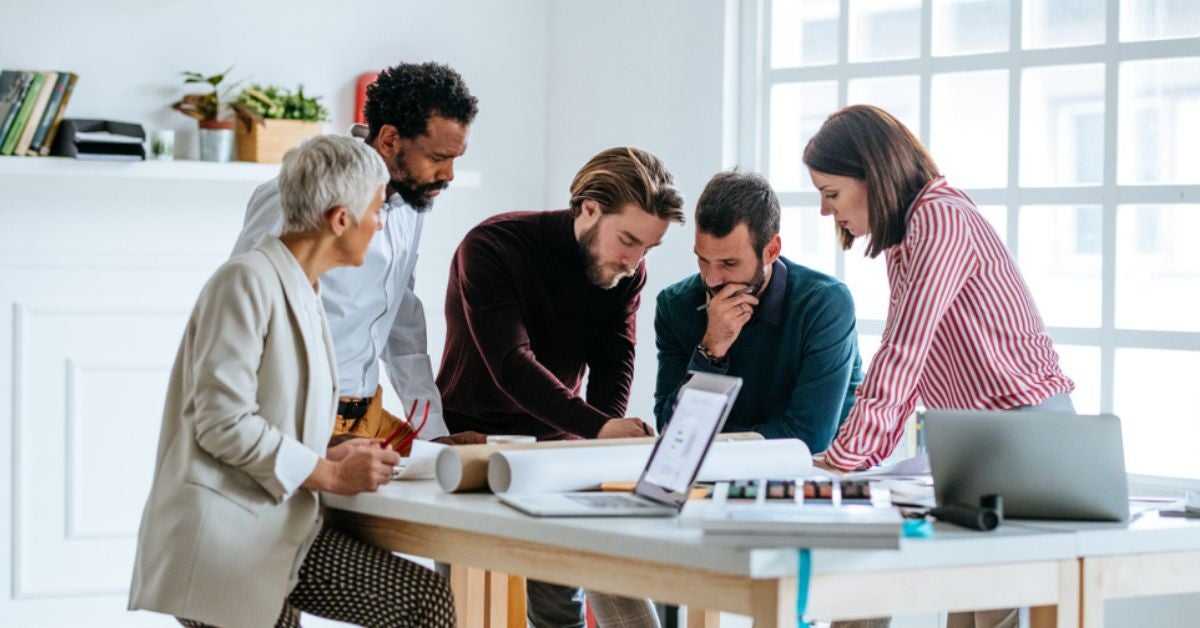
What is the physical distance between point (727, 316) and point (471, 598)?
30.2 inches

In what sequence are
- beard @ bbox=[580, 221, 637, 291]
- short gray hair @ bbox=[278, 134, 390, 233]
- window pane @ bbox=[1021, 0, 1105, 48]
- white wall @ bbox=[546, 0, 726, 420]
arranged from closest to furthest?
1. short gray hair @ bbox=[278, 134, 390, 233]
2. beard @ bbox=[580, 221, 637, 291]
3. window pane @ bbox=[1021, 0, 1105, 48]
4. white wall @ bbox=[546, 0, 726, 420]

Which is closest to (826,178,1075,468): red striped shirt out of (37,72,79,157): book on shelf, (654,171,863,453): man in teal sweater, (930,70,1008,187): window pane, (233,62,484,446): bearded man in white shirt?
(654,171,863,453): man in teal sweater

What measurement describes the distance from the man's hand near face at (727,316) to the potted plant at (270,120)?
1854mm

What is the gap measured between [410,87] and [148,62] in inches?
68.6

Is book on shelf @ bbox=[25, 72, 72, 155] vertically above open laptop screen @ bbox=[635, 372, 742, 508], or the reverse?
book on shelf @ bbox=[25, 72, 72, 155]

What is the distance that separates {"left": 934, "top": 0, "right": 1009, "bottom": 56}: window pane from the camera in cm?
372

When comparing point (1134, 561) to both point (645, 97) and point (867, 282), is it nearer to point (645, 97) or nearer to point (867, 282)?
point (867, 282)

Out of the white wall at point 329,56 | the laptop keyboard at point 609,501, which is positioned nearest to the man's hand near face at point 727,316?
the laptop keyboard at point 609,501

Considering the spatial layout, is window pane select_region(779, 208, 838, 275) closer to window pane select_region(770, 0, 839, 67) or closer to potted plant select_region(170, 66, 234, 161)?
window pane select_region(770, 0, 839, 67)

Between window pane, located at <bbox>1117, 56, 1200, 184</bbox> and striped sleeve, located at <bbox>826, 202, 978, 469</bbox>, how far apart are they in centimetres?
131

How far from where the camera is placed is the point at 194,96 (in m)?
4.14

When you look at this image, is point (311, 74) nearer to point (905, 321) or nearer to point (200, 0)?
point (200, 0)

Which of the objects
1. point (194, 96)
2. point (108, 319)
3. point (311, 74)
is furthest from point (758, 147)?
point (108, 319)

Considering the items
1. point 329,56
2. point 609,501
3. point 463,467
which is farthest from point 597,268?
point 329,56
